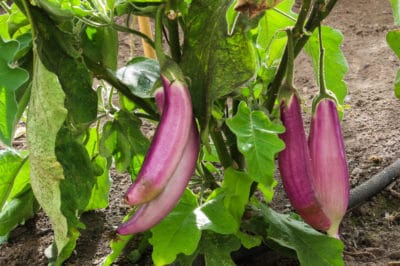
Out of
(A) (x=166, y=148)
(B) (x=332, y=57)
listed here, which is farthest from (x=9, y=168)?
(B) (x=332, y=57)

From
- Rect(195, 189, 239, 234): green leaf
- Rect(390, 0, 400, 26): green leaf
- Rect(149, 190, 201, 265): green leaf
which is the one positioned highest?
Rect(390, 0, 400, 26): green leaf

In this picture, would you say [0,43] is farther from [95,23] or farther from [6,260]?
[6,260]

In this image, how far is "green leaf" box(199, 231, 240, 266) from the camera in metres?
1.11

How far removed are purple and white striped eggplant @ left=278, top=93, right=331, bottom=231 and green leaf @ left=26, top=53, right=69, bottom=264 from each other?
339 mm

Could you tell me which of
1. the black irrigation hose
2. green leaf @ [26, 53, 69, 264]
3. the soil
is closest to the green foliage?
green leaf @ [26, 53, 69, 264]

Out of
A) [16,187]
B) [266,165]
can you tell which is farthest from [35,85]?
[16,187]

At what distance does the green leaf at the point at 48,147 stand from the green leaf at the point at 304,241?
51 centimetres

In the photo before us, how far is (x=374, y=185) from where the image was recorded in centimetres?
151

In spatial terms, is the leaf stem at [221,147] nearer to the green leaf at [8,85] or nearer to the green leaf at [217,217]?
the green leaf at [217,217]

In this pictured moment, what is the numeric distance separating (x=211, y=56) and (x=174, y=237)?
33 centimetres

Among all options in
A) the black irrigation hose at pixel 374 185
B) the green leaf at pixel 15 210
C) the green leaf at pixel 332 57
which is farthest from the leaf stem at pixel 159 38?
the black irrigation hose at pixel 374 185

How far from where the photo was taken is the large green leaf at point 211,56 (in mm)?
828

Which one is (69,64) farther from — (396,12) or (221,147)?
(396,12)

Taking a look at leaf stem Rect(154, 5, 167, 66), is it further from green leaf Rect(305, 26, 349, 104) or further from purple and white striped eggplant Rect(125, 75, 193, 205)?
green leaf Rect(305, 26, 349, 104)
